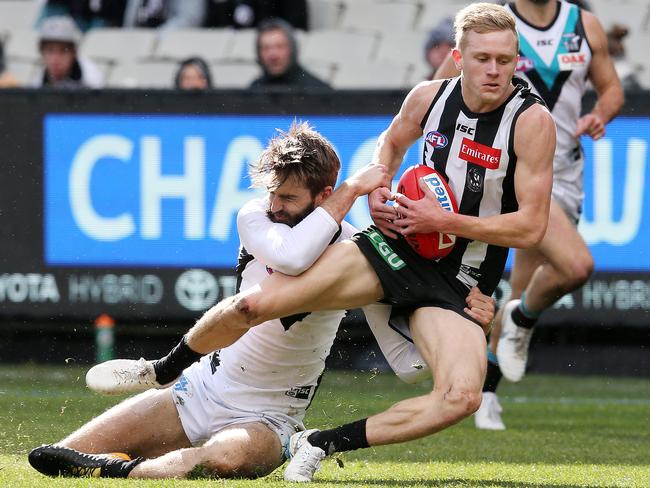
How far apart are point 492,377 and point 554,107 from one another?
1.71m

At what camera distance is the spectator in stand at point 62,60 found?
11953mm

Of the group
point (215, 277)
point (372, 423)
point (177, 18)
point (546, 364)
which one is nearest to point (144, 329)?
point (215, 277)

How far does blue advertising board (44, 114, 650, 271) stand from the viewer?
10.2 m

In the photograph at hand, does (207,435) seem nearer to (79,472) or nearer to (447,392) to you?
(79,472)

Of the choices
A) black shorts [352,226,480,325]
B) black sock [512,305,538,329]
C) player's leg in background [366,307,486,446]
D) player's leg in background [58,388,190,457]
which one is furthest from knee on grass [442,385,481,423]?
black sock [512,305,538,329]

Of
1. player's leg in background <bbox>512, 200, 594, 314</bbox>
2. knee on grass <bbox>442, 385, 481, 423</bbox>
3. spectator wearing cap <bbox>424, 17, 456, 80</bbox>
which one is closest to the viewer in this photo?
knee on grass <bbox>442, 385, 481, 423</bbox>

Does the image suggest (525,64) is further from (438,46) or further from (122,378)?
(122,378)

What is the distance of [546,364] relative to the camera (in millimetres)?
10703

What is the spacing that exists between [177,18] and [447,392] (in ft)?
27.9

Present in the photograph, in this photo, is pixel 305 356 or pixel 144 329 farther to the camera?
pixel 144 329

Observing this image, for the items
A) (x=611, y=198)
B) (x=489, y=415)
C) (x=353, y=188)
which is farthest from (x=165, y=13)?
(x=353, y=188)

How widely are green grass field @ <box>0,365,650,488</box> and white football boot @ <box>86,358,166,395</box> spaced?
0.48 m

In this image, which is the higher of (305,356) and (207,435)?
(305,356)

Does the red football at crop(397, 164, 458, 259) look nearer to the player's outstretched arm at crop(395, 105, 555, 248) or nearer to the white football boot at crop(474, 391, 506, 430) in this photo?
the player's outstretched arm at crop(395, 105, 555, 248)
